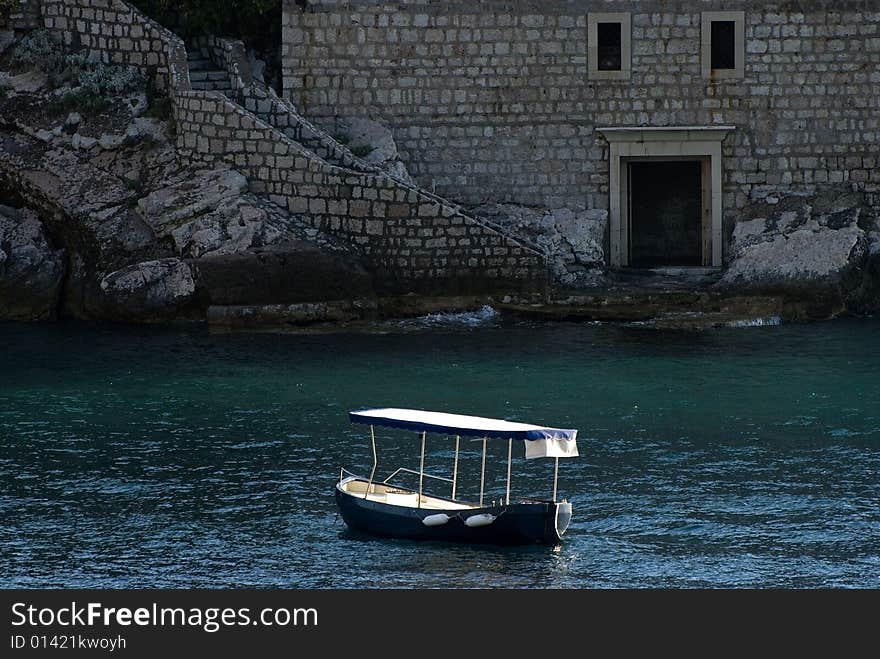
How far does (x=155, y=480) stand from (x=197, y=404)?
458 centimetres

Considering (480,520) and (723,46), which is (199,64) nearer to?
(723,46)

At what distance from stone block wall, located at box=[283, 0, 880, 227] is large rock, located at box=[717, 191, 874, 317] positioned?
1.96 feet

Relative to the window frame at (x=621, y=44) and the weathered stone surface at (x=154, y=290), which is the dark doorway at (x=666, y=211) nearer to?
the window frame at (x=621, y=44)

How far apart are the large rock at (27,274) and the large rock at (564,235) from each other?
825 cm

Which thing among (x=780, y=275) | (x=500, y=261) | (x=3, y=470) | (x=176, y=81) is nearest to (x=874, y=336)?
(x=780, y=275)

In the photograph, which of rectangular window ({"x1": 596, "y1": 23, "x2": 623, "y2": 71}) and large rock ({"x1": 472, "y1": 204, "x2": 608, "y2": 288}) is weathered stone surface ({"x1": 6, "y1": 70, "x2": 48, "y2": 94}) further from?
rectangular window ({"x1": 596, "y1": 23, "x2": 623, "y2": 71})

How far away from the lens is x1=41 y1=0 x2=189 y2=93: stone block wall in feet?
121

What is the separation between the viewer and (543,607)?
18.4 metres

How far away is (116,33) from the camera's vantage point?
37.0 meters

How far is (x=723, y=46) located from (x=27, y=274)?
14078 millimetres

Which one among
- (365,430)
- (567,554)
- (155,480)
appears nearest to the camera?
(567,554)

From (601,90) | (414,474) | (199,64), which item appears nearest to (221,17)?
(199,64)

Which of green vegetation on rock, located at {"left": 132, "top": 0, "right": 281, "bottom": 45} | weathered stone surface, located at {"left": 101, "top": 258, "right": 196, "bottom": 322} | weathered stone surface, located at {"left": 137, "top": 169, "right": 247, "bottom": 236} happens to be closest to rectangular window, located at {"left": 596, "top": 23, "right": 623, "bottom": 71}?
green vegetation on rock, located at {"left": 132, "top": 0, "right": 281, "bottom": 45}

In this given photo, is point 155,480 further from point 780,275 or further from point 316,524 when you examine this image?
point 780,275
